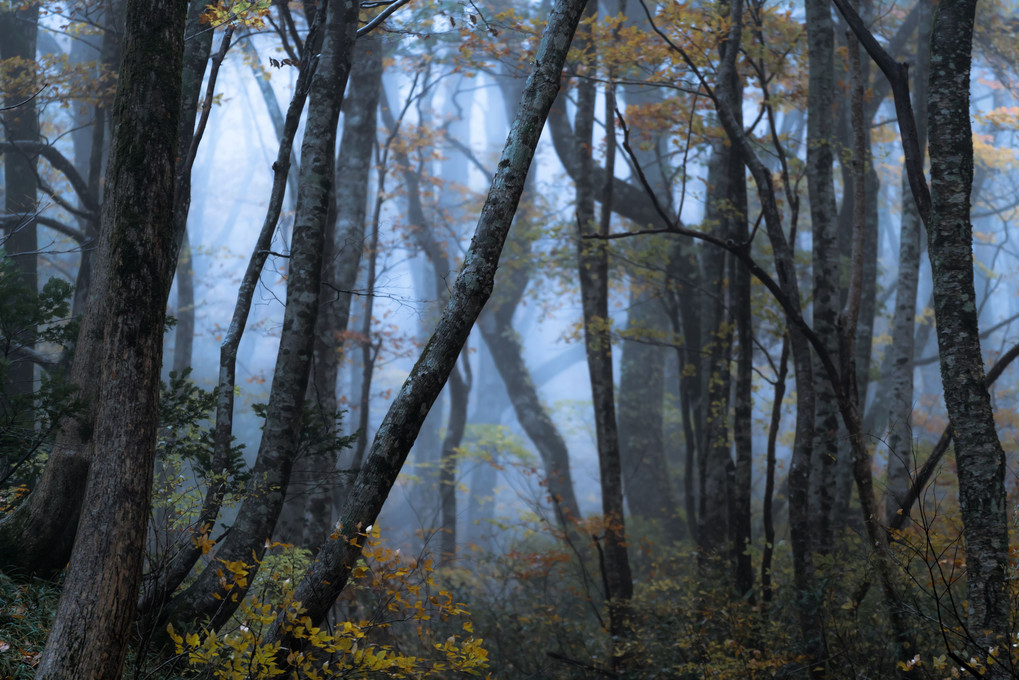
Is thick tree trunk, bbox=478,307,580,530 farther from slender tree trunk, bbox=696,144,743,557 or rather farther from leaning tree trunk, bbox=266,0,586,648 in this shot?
leaning tree trunk, bbox=266,0,586,648

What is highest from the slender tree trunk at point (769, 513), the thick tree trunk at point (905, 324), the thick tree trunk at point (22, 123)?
the thick tree trunk at point (22, 123)

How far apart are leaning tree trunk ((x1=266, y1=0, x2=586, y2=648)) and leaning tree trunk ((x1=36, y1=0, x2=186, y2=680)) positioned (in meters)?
0.96

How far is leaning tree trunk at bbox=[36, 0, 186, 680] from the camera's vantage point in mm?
3684

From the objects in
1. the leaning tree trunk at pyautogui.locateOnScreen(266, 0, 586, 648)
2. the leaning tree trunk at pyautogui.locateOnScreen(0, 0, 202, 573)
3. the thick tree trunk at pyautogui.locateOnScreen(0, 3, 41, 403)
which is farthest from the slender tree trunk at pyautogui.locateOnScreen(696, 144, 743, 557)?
the thick tree trunk at pyautogui.locateOnScreen(0, 3, 41, 403)

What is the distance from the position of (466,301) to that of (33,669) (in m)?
3.37

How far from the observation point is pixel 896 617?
5.89m

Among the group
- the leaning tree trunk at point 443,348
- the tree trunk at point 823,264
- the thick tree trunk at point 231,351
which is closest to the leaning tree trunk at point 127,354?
the leaning tree trunk at point 443,348

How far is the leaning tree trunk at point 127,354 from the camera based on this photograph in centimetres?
Answer: 368

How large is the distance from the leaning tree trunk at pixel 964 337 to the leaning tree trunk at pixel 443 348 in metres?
2.64

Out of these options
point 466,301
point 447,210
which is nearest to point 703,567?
point 466,301

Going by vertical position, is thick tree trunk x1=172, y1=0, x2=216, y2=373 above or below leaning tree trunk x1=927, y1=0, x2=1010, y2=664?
above

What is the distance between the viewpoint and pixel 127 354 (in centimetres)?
408

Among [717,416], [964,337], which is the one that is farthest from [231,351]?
[717,416]

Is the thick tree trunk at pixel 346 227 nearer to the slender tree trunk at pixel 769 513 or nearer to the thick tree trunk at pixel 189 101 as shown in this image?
the thick tree trunk at pixel 189 101
